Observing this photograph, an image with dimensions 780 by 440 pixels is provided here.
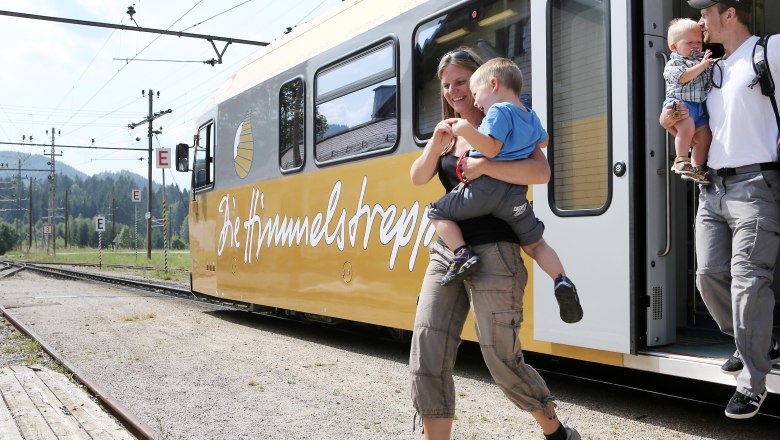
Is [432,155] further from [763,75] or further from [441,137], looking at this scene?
[763,75]

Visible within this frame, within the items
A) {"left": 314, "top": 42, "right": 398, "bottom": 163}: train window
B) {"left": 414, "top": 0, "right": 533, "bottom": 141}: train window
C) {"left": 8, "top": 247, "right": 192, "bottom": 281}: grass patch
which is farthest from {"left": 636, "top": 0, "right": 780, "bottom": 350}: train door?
{"left": 8, "top": 247, "right": 192, "bottom": 281}: grass patch

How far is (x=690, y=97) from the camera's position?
4.06 metres

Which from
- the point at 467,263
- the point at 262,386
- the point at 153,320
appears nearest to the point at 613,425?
the point at 467,263

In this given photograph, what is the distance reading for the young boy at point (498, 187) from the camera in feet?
10.2

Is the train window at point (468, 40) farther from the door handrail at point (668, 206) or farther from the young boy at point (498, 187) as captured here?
the young boy at point (498, 187)

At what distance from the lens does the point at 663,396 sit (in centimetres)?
558

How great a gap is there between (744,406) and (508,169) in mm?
1659

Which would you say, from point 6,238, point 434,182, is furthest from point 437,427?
point 6,238

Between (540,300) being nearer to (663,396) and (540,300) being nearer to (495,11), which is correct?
(663,396)

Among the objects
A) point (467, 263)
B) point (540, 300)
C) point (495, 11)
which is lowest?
point (540, 300)

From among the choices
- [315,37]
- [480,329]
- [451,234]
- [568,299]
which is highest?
[315,37]

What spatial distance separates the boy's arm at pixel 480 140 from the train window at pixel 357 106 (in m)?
3.67

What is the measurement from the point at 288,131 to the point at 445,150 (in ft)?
18.2

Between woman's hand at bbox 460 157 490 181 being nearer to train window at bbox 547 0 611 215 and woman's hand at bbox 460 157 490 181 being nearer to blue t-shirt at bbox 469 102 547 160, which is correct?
blue t-shirt at bbox 469 102 547 160
